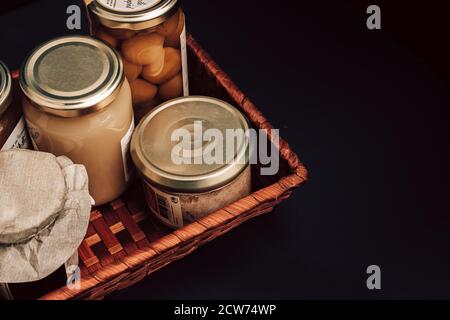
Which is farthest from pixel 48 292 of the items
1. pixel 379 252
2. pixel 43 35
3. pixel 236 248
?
pixel 43 35

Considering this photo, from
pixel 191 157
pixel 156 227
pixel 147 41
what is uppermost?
pixel 147 41

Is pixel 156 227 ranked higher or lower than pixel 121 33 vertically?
lower

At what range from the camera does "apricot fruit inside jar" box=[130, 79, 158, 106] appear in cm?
74

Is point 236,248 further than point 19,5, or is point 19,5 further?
point 19,5

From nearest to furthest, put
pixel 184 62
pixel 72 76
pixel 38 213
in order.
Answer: pixel 38 213 → pixel 72 76 → pixel 184 62

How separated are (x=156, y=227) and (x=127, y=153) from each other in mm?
96

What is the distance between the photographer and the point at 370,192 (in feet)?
2.48

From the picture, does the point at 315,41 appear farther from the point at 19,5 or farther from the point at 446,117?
the point at 19,5

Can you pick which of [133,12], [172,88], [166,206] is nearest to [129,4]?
[133,12]

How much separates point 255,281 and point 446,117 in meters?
0.35

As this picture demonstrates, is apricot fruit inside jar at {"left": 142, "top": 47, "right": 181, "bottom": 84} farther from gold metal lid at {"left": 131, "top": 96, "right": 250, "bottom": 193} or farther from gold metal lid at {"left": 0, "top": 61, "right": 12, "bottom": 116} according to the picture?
gold metal lid at {"left": 0, "top": 61, "right": 12, "bottom": 116}

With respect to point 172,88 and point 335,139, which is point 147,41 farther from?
point 335,139

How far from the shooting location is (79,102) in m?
0.63

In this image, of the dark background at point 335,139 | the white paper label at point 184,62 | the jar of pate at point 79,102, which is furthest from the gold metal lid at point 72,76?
the dark background at point 335,139
